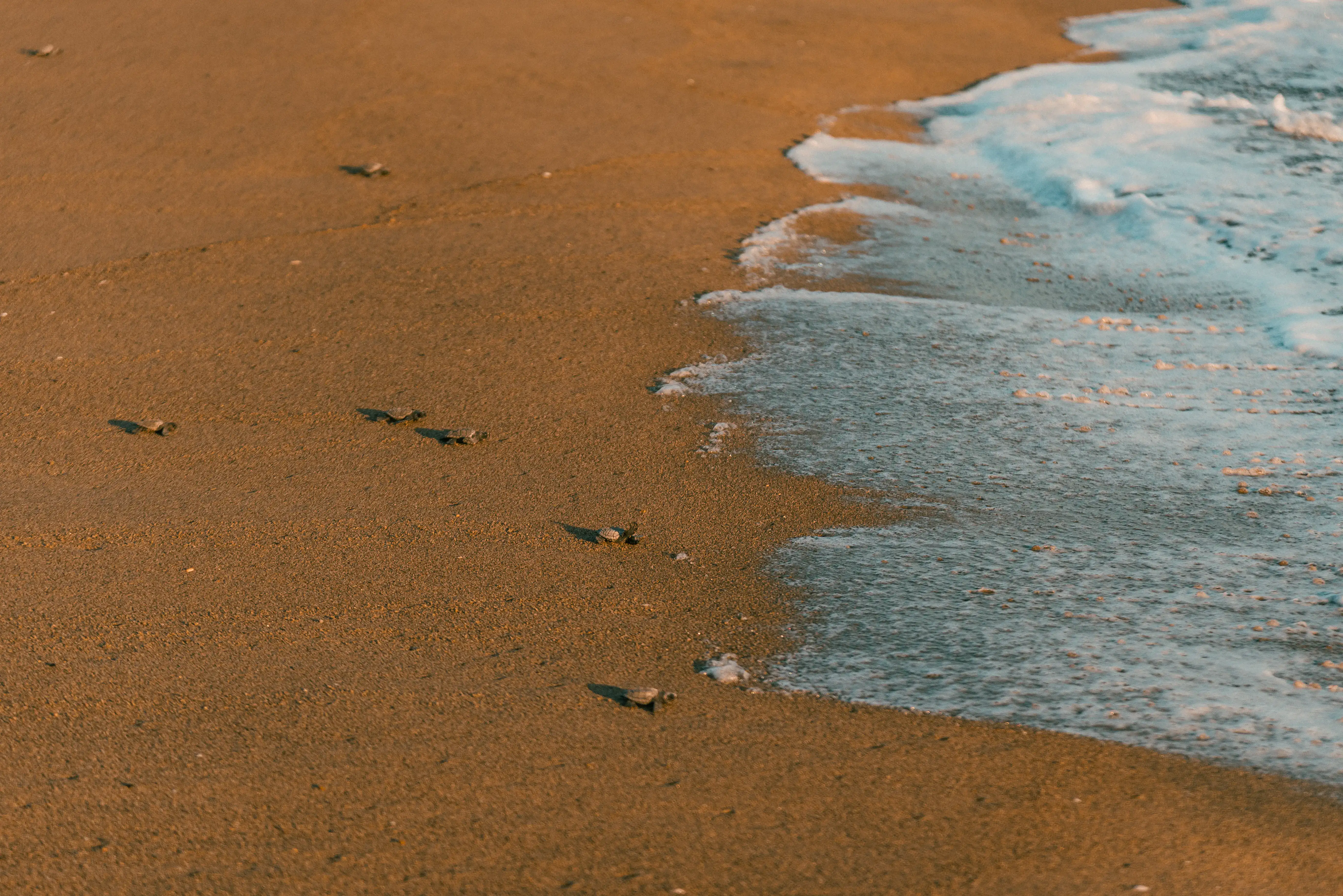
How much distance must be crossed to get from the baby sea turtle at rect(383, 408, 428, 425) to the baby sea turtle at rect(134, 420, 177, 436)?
69cm

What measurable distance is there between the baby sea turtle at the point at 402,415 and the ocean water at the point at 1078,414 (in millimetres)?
929

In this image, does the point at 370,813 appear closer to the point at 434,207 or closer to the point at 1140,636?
the point at 1140,636

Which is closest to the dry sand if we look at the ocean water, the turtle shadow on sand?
the turtle shadow on sand

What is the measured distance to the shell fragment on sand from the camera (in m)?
2.72

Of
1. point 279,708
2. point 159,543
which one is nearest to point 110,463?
point 159,543

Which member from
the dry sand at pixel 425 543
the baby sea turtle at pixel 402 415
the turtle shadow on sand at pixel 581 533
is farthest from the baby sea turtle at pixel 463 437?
the turtle shadow on sand at pixel 581 533

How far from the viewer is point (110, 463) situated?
3.62 m

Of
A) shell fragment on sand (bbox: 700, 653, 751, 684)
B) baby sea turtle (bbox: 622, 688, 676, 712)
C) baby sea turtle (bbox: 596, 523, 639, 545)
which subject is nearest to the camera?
baby sea turtle (bbox: 622, 688, 676, 712)

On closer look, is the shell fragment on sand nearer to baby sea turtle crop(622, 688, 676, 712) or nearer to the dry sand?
the dry sand

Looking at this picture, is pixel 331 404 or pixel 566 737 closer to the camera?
pixel 566 737

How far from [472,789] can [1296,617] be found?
83.8 inches

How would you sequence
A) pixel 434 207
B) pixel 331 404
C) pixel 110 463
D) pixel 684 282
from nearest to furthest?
1. pixel 110 463
2. pixel 331 404
3. pixel 684 282
4. pixel 434 207

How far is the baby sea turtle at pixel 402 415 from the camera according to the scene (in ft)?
12.6

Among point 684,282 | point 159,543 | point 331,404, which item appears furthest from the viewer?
point 684,282
